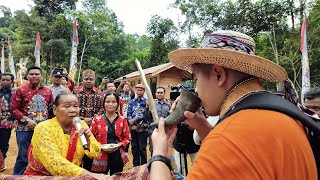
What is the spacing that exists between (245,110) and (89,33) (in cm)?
3631

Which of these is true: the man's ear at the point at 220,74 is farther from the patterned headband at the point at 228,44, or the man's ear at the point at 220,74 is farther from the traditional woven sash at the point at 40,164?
the traditional woven sash at the point at 40,164

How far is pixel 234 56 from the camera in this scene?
134cm

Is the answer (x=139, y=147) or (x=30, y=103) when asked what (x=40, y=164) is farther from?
(x=139, y=147)

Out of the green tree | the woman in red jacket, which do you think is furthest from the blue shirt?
the green tree

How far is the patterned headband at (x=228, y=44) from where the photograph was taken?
142 centimetres

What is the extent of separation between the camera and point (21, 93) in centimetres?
547

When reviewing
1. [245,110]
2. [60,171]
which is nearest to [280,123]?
[245,110]

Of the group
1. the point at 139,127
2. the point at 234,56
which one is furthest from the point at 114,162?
the point at 234,56

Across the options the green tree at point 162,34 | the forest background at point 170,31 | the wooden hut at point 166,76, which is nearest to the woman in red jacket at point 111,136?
the wooden hut at point 166,76

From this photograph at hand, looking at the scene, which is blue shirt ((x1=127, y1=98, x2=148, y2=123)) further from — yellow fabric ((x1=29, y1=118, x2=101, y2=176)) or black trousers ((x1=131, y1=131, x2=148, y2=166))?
yellow fabric ((x1=29, y1=118, x2=101, y2=176))

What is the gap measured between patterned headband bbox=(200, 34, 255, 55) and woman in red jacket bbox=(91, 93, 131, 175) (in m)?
3.38

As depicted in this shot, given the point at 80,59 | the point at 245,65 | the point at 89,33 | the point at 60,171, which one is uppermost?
the point at 89,33

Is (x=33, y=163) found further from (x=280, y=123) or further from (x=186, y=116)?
(x=280, y=123)

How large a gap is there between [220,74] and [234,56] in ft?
0.37
